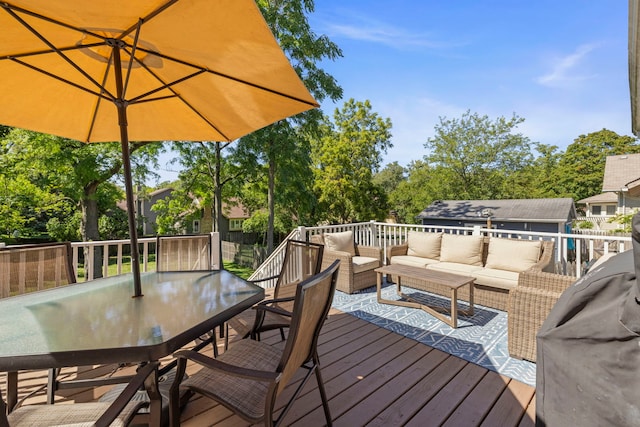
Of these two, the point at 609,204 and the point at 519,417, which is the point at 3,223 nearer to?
the point at 519,417

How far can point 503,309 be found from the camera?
3.95 metres

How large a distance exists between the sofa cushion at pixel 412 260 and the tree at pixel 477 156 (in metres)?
19.8

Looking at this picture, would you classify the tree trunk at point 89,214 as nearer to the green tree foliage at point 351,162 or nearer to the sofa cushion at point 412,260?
the green tree foliage at point 351,162

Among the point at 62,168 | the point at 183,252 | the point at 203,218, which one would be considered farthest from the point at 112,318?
the point at 203,218

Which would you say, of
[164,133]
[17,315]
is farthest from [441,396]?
[164,133]

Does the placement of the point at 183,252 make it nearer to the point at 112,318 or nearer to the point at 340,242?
the point at 112,318

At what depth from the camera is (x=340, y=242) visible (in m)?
5.36

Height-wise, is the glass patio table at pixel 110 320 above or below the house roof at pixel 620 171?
below

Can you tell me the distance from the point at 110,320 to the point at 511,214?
63.0 feet

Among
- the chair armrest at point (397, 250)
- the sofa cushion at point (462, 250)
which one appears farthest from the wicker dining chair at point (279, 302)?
the sofa cushion at point (462, 250)

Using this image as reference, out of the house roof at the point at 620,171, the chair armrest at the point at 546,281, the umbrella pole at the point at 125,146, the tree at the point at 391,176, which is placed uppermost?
the tree at the point at 391,176

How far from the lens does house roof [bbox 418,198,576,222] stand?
15116 millimetres

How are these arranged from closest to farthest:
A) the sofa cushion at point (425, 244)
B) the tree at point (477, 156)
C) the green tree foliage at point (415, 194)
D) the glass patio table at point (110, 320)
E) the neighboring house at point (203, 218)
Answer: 1. the glass patio table at point (110, 320)
2. the sofa cushion at point (425, 244)
3. the neighboring house at point (203, 218)
4. the tree at point (477, 156)
5. the green tree foliage at point (415, 194)

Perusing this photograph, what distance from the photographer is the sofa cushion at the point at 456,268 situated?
4.30 metres
